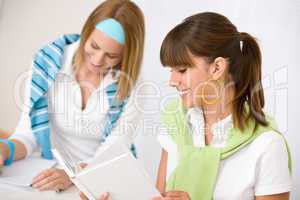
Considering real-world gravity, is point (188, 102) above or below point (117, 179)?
above

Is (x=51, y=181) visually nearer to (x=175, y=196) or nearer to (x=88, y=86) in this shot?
(x=175, y=196)

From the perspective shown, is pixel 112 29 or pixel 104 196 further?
pixel 112 29

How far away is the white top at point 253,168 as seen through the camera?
2.92 ft

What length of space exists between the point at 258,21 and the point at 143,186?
2.18 feet

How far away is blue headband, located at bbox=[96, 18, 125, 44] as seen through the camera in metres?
1.21

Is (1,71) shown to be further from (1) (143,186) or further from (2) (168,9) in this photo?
(1) (143,186)

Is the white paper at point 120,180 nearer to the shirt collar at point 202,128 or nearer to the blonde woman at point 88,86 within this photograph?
the shirt collar at point 202,128

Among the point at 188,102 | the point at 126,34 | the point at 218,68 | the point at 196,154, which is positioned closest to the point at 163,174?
the point at 196,154

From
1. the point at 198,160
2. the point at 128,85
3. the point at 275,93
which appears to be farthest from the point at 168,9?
the point at 198,160

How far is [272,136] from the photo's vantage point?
898mm

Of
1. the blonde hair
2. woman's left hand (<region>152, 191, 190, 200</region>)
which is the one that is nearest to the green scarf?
woman's left hand (<region>152, 191, 190, 200</region>)

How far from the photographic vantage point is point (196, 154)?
0.99 meters

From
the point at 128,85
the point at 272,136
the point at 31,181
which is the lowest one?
the point at 31,181

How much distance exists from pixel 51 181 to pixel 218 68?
47 cm
